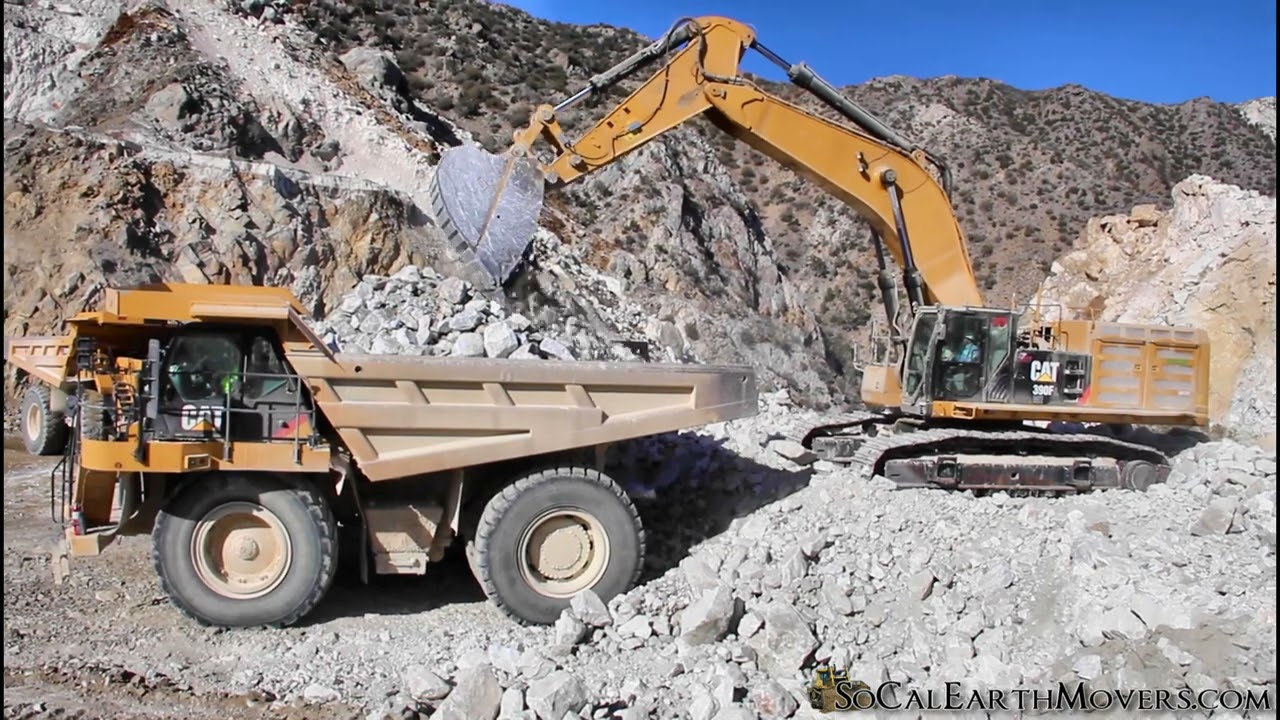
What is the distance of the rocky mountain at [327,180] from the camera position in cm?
1311

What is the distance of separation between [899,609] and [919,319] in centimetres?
330

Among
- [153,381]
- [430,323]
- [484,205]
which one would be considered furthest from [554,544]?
[430,323]

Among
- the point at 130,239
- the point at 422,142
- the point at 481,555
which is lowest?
the point at 481,555

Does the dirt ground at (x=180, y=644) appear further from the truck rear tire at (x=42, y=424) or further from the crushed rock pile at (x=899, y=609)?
the truck rear tire at (x=42, y=424)

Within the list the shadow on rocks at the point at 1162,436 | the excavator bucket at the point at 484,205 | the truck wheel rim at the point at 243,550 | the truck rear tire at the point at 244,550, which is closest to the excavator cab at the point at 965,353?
the shadow on rocks at the point at 1162,436

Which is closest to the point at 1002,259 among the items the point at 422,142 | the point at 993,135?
the point at 993,135

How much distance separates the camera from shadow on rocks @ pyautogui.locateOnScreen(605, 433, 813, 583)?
27.6 feet

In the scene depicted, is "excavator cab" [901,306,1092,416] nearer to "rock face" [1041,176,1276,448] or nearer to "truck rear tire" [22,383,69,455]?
"rock face" [1041,176,1276,448]

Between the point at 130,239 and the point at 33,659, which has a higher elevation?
the point at 130,239

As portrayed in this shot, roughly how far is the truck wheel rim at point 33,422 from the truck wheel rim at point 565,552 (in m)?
7.73

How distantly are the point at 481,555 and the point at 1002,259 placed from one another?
34356 mm

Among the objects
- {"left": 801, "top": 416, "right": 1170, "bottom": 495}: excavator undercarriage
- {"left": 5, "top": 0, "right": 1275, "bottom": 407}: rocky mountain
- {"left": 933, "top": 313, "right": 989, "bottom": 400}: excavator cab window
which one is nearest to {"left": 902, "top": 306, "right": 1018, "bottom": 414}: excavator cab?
{"left": 933, "top": 313, "right": 989, "bottom": 400}: excavator cab window

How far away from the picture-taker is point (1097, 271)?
52.4 feet

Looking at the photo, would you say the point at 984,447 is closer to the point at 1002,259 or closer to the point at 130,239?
the point at 130,239
